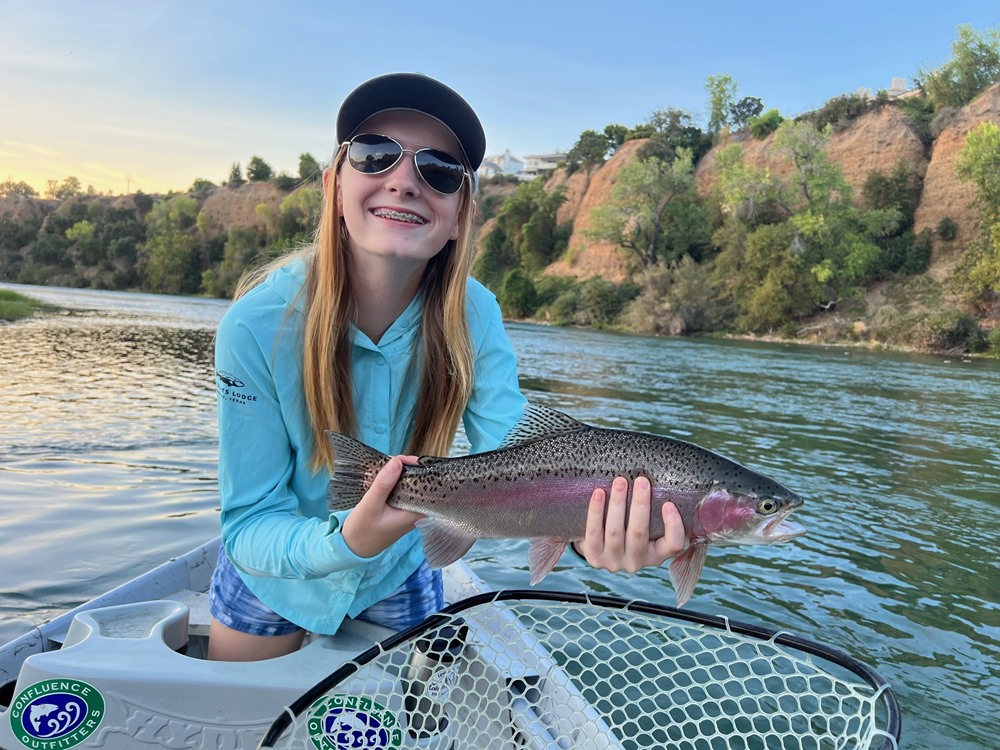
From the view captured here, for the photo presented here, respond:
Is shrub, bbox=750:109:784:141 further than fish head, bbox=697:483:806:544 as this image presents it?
Yes

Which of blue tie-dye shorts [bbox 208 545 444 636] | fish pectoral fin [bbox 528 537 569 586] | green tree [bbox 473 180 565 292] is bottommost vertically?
blue tie-dye shorts [bbox 208 545 444 636]

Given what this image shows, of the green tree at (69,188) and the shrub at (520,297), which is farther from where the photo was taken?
the green tree at (69,188)

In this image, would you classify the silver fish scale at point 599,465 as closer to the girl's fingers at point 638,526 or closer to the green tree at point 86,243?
the girl's fingers at point 638,526

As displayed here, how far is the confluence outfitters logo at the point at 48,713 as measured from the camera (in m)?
2.55

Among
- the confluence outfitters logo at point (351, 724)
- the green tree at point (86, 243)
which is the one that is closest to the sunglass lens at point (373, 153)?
the confluence outfitters logo at point (351, 724)

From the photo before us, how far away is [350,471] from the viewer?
7.83ft

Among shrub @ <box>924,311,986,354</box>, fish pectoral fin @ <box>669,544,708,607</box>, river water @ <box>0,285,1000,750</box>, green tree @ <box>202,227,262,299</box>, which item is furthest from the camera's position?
green tree @ <box>202,227,262,299</box>

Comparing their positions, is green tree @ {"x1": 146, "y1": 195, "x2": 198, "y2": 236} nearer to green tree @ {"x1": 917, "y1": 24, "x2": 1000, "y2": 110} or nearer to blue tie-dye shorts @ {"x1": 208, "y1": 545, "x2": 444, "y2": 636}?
green tree @ {"x1": 917, "y1": 24, "x2": 1000, "y2": 110}

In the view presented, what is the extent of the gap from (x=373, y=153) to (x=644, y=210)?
207ft

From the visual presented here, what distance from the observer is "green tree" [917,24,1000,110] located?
59125 mm

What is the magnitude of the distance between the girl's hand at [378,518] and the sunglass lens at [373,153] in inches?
44.0

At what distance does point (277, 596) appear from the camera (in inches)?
113

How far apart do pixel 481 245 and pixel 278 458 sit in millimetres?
89605

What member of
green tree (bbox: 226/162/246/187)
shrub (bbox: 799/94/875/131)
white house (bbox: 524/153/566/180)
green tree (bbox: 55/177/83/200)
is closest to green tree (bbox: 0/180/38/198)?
green tree (bbox: 55/177/83/200)
